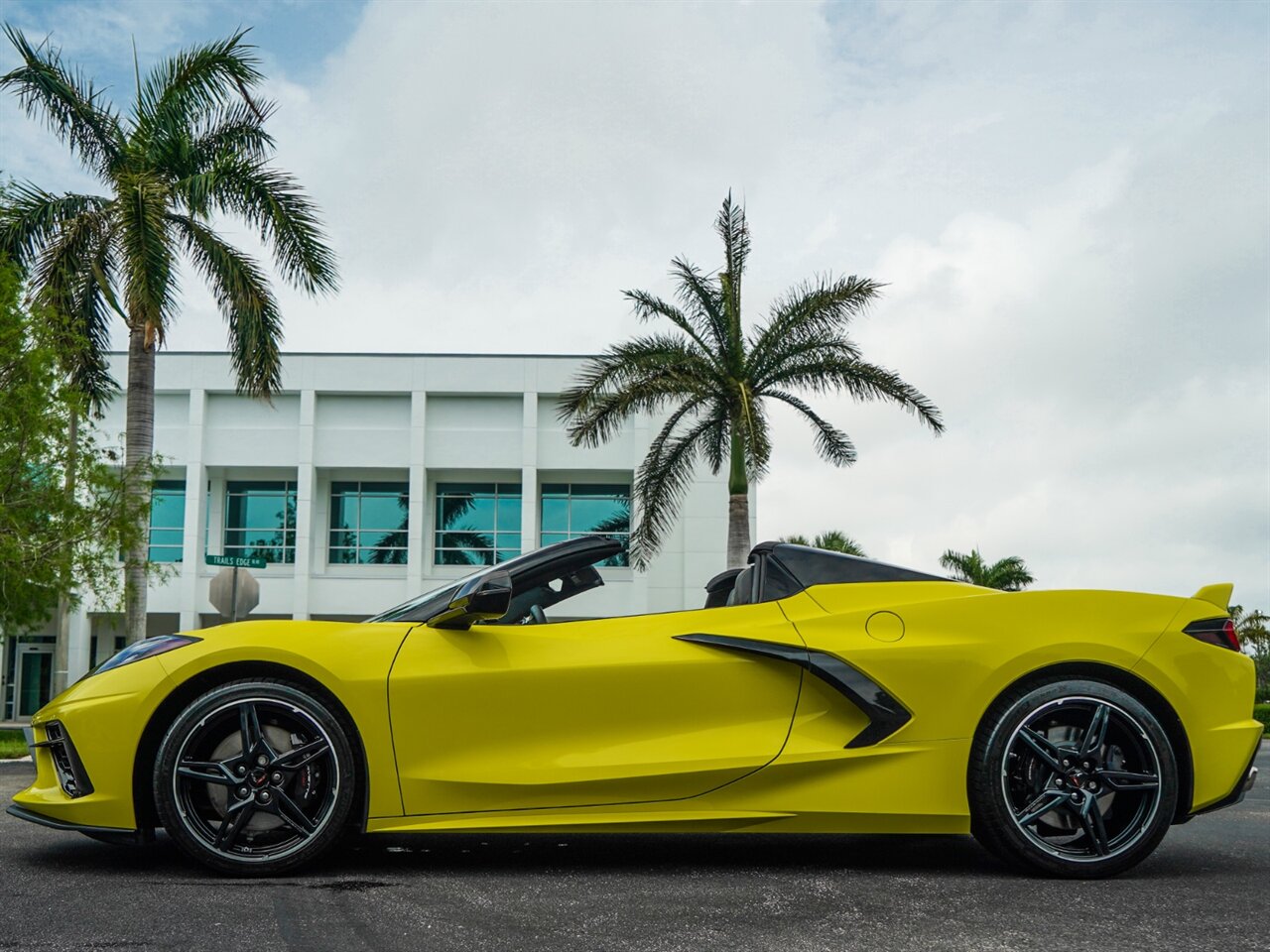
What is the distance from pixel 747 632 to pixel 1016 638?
0.95 m

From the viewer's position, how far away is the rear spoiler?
14.3 feet

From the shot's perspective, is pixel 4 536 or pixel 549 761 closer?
pixel 549 761

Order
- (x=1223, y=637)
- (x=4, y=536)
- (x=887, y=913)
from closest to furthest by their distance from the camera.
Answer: (x=887, y=913) < (x=1223, y=637) < (x=4, y=536)

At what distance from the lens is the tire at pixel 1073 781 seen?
4.00 metres

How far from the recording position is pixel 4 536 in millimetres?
18109

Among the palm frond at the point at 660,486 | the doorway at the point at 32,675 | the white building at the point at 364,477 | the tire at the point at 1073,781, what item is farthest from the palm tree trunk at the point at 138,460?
the doorway at the point at 32,675

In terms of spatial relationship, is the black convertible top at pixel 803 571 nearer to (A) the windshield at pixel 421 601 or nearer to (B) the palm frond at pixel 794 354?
(A) the windshield at pixel 421 601

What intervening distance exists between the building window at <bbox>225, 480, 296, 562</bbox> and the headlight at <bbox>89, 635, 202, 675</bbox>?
109 feet

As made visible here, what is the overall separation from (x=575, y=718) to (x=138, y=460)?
17242mm

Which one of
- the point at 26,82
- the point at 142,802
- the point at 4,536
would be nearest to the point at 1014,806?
the point at 142,802

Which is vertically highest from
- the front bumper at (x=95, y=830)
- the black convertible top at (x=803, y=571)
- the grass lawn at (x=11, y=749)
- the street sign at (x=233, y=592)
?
the street sign at (x=233, y=592)

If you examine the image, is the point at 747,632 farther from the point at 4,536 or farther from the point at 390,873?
the point at 4,536

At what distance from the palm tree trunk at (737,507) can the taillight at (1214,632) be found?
1853cm

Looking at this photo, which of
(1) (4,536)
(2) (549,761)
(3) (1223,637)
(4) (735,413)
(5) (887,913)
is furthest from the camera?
(4) (735,413)
